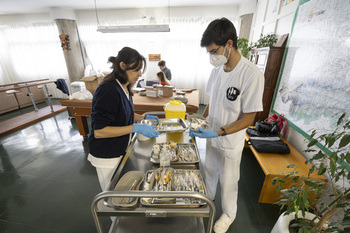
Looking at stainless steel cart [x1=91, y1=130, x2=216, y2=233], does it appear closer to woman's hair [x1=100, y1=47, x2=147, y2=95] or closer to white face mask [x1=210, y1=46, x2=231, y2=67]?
woman's hair [x1=100, y1=47, x2=147, y2=95]

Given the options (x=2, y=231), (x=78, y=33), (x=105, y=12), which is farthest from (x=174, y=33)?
(x=2, y=231)

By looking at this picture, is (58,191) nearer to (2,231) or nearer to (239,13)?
(2,231)

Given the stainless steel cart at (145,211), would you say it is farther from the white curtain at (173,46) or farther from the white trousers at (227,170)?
the white curtain at (173,46)

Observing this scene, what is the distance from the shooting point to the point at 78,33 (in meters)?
5.63

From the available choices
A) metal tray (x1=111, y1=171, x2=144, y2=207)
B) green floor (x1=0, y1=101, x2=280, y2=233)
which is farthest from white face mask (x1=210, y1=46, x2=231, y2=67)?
green floor (x1=0, y1=101, x2=280, y2=233)

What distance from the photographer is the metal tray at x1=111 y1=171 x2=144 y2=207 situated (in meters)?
0.80

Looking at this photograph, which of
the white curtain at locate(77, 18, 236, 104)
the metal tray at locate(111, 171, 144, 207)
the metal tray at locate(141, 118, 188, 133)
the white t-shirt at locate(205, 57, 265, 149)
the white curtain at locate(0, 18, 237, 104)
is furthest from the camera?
the white curtain at locate(0, 18, 237, 104)

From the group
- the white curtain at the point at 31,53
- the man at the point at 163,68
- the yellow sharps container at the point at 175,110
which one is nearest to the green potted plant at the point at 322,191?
the yellow sharps container at the point at 175,110

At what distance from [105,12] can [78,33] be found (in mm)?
1323

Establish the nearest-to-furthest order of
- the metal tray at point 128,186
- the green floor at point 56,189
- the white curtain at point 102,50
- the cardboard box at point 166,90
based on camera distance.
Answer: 1. the metal tray at point 128,186
2. the green floor at point 56,189
3. the cardboard box at point 166,90
4. the white curtain at point 102,50

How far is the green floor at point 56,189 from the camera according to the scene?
1.71m

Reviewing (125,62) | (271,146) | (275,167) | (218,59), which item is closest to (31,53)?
(125,62)

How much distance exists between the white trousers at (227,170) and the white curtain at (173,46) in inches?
173

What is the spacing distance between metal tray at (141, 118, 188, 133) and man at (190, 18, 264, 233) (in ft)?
0.88
